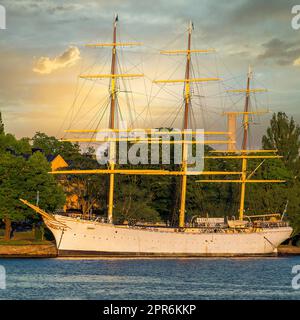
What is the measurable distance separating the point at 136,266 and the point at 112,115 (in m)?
20.4

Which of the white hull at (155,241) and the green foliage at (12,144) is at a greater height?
the green foliage at (12,144)

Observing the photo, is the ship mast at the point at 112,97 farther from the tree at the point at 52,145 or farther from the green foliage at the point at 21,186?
the tree at the point at 52,145

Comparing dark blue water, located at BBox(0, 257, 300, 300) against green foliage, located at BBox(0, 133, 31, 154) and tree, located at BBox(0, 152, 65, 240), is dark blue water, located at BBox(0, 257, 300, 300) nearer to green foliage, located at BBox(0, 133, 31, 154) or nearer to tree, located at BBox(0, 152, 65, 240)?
tree, located at BBox(0, 152, 65, 240)

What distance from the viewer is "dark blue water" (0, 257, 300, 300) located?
57.1 meters

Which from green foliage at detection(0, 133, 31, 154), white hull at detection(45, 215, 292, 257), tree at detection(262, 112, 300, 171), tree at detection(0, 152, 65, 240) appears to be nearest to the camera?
white hull at detection(45, 215, 292, 257)

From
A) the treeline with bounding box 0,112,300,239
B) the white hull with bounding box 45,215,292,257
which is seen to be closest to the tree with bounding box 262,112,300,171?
the treeline with bounding box 0,112,300,239

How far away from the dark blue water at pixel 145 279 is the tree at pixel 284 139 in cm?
4266

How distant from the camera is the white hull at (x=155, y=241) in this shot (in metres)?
85.1

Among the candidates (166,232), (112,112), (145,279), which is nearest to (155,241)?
(166,232)

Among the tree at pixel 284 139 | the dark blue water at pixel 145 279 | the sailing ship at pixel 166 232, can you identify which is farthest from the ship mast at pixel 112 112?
the tree at pixel 284 139

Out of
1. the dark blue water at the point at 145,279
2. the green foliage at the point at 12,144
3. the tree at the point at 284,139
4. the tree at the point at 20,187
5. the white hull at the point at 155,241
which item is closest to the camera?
the dark blue water at the point at 145,279

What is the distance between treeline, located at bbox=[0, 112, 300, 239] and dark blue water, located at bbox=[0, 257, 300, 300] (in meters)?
11.6

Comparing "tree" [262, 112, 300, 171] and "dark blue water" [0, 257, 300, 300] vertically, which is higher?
"tree" [262, 112, 300, 171]
